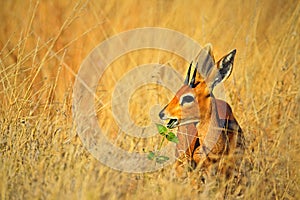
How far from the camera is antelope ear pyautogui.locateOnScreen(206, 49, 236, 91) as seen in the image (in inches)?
133

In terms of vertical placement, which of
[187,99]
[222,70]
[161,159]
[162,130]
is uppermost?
[222,70]

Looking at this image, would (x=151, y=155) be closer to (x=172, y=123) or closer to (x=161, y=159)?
(x=161, y=159)

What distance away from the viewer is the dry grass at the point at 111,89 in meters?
2.87

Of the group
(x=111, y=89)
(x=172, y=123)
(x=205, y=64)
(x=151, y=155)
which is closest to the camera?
(x=151, y=155)

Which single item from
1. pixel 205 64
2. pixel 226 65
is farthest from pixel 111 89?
pixel 226 65

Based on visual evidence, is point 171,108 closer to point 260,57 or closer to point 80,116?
point 80,116

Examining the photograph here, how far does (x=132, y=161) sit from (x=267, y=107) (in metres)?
1.14

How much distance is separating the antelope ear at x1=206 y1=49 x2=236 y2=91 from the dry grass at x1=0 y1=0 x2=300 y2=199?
39 centimetres

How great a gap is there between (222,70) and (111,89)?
1342 millimetres

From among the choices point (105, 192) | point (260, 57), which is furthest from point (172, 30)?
point (105, 192)

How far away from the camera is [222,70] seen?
3.41m

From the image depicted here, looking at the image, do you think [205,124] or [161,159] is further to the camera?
[205,124]

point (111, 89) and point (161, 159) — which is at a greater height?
point (111, 89)

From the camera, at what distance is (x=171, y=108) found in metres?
3.32
